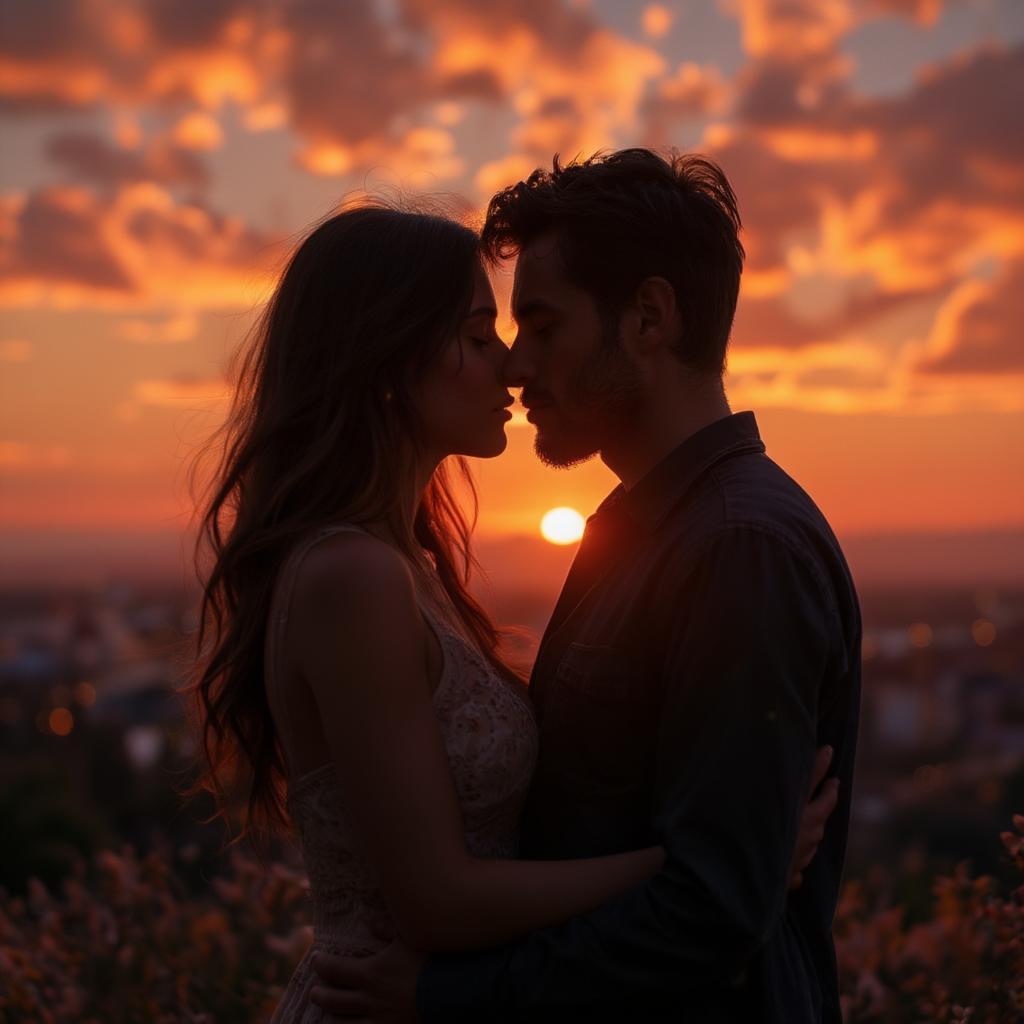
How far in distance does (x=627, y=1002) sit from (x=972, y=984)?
280cm

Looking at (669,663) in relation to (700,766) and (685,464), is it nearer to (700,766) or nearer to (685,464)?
(700,766)

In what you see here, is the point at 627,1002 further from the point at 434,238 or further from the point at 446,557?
the point at 434,238

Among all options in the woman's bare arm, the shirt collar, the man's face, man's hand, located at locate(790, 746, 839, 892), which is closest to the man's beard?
the man's face

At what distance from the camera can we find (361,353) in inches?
124

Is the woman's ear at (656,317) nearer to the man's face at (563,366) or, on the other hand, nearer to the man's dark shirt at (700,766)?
the man's face at (563,366)

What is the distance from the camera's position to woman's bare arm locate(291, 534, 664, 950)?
2.66 metres

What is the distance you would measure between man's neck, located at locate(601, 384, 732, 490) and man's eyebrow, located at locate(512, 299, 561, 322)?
0.46 m

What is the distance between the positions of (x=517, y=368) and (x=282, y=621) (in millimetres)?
1115

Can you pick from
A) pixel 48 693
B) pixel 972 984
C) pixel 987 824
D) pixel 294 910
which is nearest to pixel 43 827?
pixel 294 910

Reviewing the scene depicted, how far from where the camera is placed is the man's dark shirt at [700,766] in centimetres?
245

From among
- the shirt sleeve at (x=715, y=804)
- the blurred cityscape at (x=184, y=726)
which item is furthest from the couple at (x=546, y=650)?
the blurred cityscape at (x=184, y=726)

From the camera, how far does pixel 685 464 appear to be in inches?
121

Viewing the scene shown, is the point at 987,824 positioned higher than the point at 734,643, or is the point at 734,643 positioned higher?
the point at 734,643

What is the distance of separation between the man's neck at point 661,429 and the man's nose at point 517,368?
34cm
